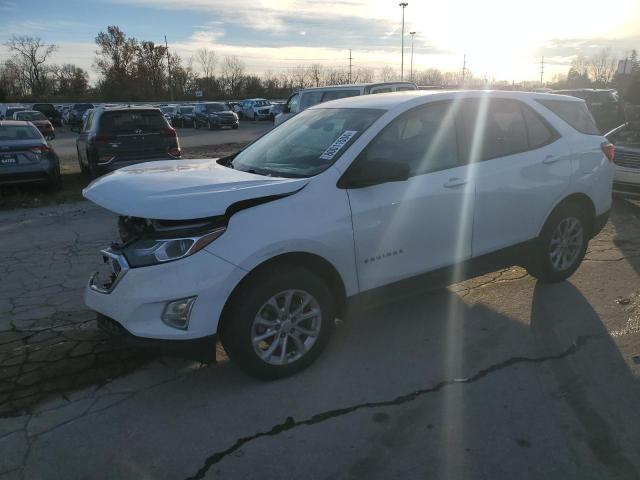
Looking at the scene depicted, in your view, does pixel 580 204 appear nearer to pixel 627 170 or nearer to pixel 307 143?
pixel 307 143

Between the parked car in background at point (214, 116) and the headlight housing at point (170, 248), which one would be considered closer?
the headlight housing at point (170, 248)

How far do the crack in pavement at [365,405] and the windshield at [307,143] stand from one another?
156 cm

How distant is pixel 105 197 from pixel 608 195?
4.73m

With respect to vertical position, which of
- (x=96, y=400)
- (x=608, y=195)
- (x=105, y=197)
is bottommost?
(x=96, y=400)

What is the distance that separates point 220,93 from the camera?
8231cm

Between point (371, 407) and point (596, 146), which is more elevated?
point (596, 146)

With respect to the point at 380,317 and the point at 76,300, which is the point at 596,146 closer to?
the point at 380,317

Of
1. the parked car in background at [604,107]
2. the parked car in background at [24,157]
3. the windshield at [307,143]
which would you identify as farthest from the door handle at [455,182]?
the parked car in background at [604,107]

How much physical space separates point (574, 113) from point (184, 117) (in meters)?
39.5

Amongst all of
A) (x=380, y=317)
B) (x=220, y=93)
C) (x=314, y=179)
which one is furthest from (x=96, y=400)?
(x=220, y=93)

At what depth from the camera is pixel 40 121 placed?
25.1 m

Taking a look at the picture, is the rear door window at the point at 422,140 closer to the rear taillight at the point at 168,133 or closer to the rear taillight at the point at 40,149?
the rear taillight at the point at 168,133

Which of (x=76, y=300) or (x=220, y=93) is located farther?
(x=220, y=93)

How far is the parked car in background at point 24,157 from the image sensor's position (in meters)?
9.97
